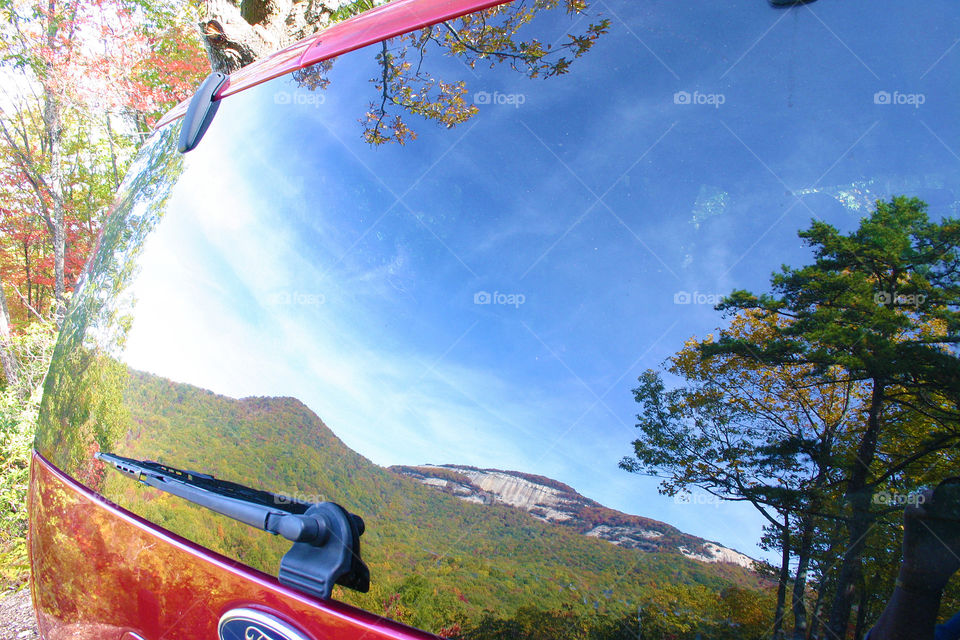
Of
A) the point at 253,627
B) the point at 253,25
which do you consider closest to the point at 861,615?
the point at 253,627

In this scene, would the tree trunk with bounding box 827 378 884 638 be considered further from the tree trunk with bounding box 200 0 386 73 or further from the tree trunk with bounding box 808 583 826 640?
the tree trunk with bounding box 200 0 386 73

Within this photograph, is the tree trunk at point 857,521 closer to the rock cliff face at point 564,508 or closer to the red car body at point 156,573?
the rock cliff face at point 564,508

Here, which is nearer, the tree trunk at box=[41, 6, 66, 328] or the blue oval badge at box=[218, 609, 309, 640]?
the blue oval badge at box=[218, 609, 309, 640]

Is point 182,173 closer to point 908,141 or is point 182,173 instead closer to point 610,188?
point 610,188

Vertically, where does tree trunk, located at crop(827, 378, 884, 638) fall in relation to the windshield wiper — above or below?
above

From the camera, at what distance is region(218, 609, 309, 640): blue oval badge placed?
100 centimetres

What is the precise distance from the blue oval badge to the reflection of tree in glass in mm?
728

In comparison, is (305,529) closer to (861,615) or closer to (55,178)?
(861,615)

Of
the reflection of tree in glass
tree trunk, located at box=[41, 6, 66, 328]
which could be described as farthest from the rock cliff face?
tree trunk, located at box=[41, 6, 66, 328]

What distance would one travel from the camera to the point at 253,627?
104cm

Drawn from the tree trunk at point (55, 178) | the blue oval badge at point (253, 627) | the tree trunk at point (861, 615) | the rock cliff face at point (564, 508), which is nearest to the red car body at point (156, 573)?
the blue oval badge at point (253, 627)

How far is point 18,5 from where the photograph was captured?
1055cm

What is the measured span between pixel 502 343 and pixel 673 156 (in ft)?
1.62

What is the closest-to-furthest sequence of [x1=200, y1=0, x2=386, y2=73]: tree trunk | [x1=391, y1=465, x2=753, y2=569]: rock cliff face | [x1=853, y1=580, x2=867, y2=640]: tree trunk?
[x1=853, y1=580, x2=867, y2=640]: tree trunk, [x1=391, y1=465, x2=753, y2=569]: rock cliff face, [x1=200, y1=0, x2=386, y2=73]: tree trunk
